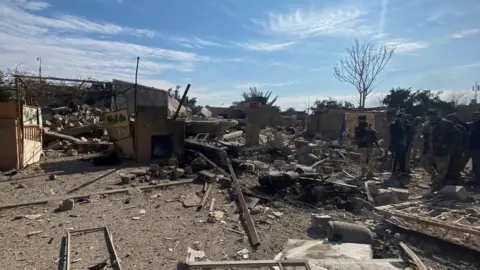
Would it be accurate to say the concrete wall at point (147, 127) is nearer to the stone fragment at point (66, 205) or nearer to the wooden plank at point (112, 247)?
the stone fragment at point (66, 205)

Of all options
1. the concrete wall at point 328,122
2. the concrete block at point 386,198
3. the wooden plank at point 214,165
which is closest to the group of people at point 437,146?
the concrete block at point 386,198

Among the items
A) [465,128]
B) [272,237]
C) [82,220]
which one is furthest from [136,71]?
[465,128]

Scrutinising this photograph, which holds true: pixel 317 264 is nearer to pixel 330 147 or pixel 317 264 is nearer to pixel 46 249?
pixel 46 249

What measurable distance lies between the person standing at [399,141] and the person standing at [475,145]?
1.69 metres

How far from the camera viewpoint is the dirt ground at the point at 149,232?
4332mm

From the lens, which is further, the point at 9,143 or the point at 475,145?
the point at 9,143

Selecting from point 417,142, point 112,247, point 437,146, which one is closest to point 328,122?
point 417,142

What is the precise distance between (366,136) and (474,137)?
8.28ft

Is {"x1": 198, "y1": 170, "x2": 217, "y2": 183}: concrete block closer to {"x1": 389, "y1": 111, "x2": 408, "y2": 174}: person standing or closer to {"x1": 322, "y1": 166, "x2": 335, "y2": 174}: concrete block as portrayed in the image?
{"x1": 322, "y1": 166, "x2": 335, "y2": 174}: concrete block

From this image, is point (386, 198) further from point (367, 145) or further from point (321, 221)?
point (367, 145)

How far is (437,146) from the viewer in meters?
8.02

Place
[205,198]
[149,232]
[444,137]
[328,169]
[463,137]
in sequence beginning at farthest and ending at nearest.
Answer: [328,169] → [463,137] → [444,137] → [205,198] → [149,232]

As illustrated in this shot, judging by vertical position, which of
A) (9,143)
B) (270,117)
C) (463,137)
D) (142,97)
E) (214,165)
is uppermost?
(142,97)

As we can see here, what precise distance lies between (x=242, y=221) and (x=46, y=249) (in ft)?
9.51
